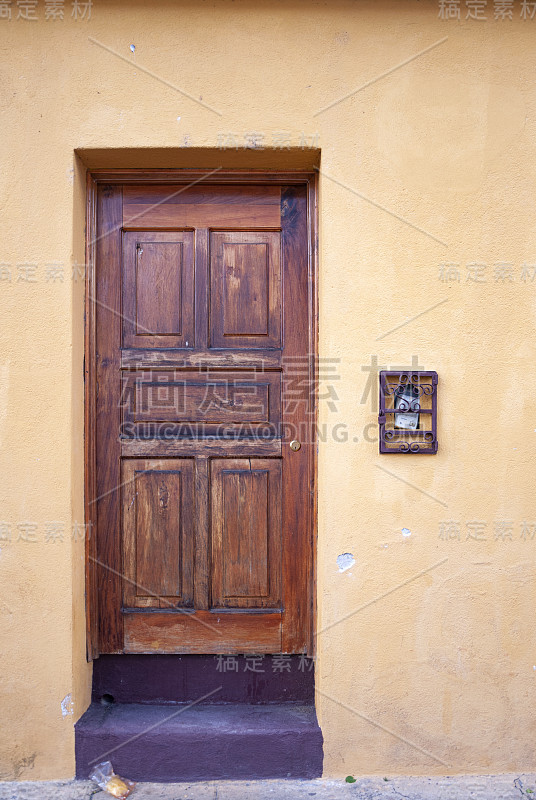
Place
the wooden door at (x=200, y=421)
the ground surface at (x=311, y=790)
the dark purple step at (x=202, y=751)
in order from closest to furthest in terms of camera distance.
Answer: the ground surface at (x=311, y=790)
the dark purple step at (x=202, y=751)
the wooden door at (x=200, y=421)

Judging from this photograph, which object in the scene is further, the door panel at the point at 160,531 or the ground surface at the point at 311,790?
the door panel at the point at 160,531

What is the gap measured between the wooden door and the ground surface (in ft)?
1.71

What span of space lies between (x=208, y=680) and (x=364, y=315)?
1.80 m

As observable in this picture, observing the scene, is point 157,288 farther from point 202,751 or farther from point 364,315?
point 202,751

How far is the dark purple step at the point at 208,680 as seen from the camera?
8.10ft

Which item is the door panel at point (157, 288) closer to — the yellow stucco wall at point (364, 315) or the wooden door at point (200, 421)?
the wooden door at point (200, 421)

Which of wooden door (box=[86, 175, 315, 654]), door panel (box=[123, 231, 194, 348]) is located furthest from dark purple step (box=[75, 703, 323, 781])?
door panel (box=[123, 231, 194, 348])

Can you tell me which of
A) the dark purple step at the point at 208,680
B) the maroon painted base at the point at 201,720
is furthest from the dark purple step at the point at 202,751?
the dark purple step at the point at 208,680

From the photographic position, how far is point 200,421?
2473 mm

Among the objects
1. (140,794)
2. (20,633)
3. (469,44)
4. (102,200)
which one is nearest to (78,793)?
(140,794)

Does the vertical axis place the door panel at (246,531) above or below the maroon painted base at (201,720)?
above

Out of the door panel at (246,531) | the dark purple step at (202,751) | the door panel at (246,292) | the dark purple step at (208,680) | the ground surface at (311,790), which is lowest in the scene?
the ground surface at (311,790)

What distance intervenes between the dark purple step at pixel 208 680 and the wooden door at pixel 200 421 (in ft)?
0.21

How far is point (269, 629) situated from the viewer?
247 cm
